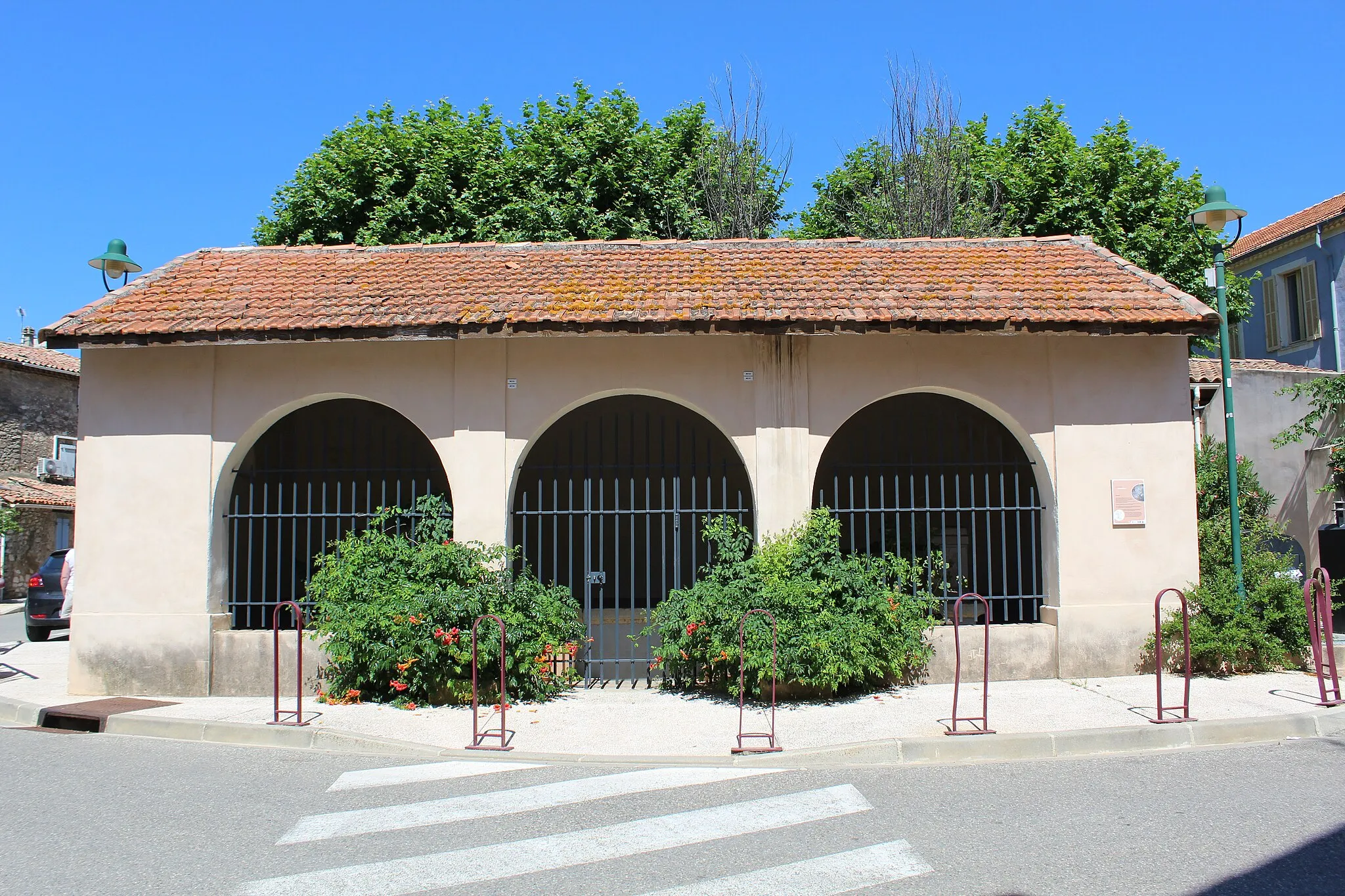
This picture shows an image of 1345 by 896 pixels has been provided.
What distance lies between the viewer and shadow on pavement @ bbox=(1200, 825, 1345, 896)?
4.26 meters

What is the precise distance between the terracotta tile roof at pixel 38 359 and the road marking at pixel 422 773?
2273 centimetres

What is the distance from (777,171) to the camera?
20.9 m

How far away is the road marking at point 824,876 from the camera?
438 cm

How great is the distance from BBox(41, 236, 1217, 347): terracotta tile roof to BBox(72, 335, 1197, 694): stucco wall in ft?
1.40

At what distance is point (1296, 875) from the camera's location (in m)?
4.42

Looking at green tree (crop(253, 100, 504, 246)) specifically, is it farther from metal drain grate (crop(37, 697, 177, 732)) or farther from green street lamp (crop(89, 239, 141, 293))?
metal drain grate (crop(37, 697, 177, 732))

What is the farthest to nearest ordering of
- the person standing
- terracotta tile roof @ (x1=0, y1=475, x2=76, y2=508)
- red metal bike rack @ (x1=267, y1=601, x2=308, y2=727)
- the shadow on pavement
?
terracotta tile roof @ (x1=0, y1=475, x2=76, y2=508)
the person standing
red metal bike rack @ (x1=267, y1=601, x2=308, y2=727)
the shadow on pavement

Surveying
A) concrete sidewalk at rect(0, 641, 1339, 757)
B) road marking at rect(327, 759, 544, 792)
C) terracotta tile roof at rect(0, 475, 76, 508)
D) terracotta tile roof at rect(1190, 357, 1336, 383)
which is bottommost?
road marking at rect(327, 759, 544, 792)

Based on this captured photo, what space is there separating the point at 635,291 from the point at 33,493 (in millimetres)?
20839

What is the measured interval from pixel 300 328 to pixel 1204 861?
8.29 m

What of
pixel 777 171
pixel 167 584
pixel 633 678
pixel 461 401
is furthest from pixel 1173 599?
pixel 777 171

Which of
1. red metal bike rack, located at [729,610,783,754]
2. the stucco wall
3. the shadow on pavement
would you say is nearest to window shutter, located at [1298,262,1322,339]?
the stucco wall

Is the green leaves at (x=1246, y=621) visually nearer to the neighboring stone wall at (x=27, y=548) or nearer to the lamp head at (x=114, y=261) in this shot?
the lamp head at (x=114, y=261)

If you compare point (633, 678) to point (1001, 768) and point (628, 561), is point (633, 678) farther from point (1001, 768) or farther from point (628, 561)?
point (628, 561)
